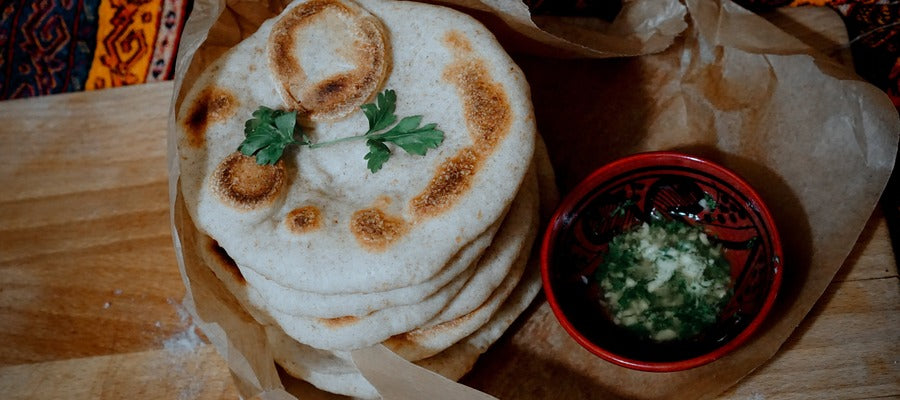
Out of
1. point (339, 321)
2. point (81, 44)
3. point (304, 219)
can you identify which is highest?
point (304, 219)

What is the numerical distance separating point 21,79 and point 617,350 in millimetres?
2467

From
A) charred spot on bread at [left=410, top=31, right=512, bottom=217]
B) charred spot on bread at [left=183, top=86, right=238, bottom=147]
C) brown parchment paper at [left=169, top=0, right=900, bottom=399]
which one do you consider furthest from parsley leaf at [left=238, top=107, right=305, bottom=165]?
charred spot on bread at [left=410, top=31, right=512, bottom=217]

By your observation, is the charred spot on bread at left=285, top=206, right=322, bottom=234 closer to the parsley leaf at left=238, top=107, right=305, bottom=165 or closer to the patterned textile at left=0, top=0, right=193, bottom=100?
the parsley leaf at left=238, top=107, right=305, bottom=165

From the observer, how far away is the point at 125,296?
2.60 meters

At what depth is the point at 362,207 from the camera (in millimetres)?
2041

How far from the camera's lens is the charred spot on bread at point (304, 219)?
2.01 metres

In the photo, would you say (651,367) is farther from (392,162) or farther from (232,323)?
(232,323)

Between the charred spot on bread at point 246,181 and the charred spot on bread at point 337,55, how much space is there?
18 cm

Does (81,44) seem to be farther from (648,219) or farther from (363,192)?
(648,219)

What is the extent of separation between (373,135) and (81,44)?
1.78 metres

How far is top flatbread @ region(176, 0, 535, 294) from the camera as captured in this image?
198 centimetres

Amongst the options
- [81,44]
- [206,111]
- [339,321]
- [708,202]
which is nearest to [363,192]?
[339,321]

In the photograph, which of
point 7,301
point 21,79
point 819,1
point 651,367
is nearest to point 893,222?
point 819,1

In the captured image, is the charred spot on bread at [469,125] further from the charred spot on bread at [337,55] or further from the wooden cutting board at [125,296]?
the wooden cutting board at [125,296]
